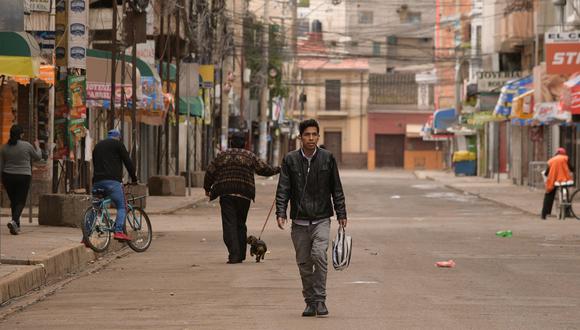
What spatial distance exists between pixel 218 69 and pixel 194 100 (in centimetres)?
1546

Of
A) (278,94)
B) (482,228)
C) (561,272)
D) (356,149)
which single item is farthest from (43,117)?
(356,149)

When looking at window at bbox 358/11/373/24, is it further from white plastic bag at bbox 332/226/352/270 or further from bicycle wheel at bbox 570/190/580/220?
white plastic bag at bbox 332/226/352/270

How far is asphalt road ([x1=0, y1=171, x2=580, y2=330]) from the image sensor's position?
40.3 ft

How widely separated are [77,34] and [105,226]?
646 cm

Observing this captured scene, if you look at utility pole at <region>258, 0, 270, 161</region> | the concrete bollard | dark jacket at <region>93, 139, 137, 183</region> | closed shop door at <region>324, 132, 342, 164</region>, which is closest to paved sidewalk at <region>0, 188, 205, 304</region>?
the concrete bollard

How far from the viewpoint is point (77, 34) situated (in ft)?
83.8

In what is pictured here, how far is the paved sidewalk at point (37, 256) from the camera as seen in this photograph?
15.2m

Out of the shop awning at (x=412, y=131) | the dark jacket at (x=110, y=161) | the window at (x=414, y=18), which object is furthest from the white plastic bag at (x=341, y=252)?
the window at (x=414, y=18)

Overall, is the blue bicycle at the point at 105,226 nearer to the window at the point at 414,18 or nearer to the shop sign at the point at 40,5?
the shop sign at the point at 40,5

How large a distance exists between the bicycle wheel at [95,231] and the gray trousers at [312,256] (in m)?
6.96

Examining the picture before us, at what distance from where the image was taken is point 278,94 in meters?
96.5

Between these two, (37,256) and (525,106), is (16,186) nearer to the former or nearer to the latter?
(37,256)

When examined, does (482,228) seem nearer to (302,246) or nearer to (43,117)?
(43,117)

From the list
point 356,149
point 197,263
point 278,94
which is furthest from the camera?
point 356,149
